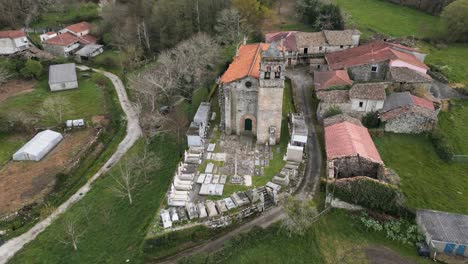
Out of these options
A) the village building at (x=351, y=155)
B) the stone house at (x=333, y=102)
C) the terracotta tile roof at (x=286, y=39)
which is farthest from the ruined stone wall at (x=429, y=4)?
the village building at (x=351, y=155)

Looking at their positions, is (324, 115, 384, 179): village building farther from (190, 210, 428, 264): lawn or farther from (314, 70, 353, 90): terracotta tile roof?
(314, 70, 353, 90): terracotta tile roof

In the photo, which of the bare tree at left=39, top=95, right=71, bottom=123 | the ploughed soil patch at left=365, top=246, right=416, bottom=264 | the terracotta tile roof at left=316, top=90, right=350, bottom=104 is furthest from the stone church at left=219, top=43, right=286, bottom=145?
the bare tree at left=39, top=95, right=71, bottom=123

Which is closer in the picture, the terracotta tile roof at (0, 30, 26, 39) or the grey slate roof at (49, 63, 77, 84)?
the grey slate roof at (49, 63, 77, 84)

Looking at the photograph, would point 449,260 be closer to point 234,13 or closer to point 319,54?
point 319,54

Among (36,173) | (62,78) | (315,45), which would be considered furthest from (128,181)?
(315,45)

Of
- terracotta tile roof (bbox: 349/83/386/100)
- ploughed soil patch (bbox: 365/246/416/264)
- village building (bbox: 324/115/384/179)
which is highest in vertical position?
terracotta tile roof (bbox: 349/83/386/100)

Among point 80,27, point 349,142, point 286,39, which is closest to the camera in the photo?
point 349,142

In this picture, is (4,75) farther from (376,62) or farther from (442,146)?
(442,146)
